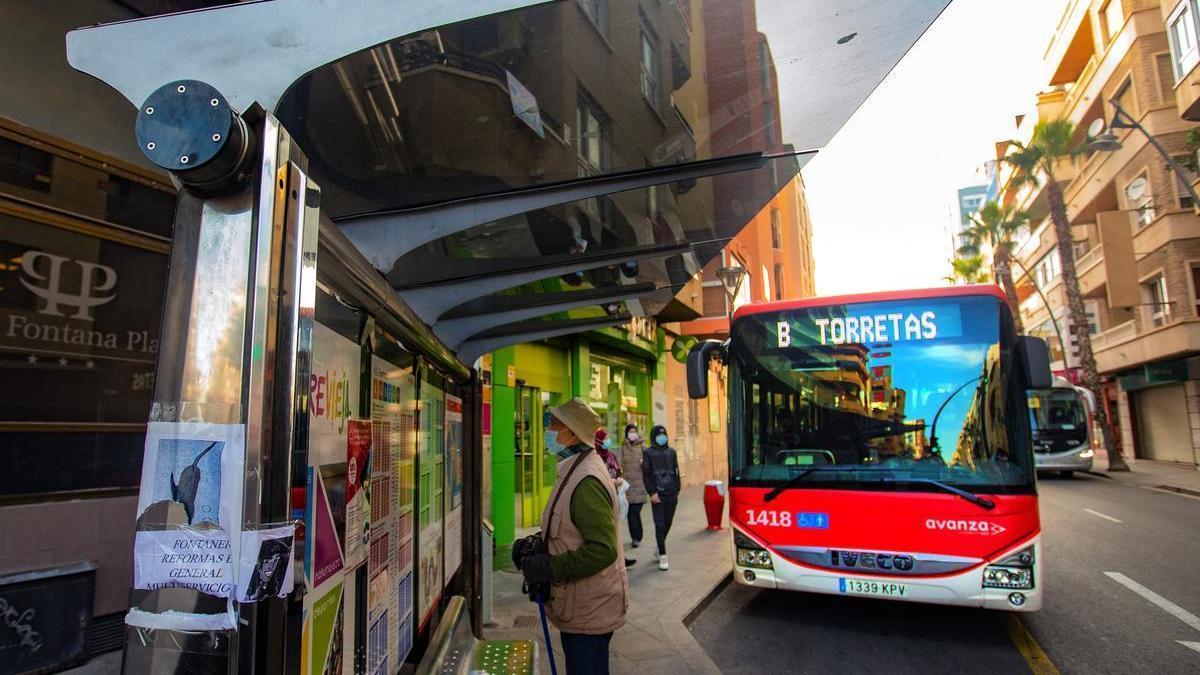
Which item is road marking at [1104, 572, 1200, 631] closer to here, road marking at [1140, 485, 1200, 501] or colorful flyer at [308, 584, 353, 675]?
colorful flyer at [308, 584, 353, 675]

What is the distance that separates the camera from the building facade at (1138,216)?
23.0m

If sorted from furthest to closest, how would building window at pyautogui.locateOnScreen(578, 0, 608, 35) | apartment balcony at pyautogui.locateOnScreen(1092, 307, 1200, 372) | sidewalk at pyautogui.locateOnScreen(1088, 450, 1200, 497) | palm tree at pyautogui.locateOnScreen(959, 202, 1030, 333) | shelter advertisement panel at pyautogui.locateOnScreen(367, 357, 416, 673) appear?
palm tree at pyautogui.locateOnScreen(959, 202, 1030, 333) < apartment balcony at pyautogui.locateOnScreen(1092, 307, 1200, 372) < sidewalk at pyautogui.locateOnScreen(1088, 450, 1200, 497) < building window at pyautogui.locateOnScreen(578, 0, 608, 35) < shelter advertisement panel at pyautogui.locateOnScreen(367, 357, 416, 673)

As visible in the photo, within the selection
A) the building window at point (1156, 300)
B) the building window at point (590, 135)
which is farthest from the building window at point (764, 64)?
the building window at point (1156, 300)

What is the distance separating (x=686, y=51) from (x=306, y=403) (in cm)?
256

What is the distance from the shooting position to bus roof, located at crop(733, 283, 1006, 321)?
18.2ft

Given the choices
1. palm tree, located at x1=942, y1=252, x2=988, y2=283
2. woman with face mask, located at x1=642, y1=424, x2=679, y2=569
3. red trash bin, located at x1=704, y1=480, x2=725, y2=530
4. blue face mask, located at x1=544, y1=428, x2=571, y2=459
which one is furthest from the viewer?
palm tree, located at x1=942, y1=252, x2=988, y2=283

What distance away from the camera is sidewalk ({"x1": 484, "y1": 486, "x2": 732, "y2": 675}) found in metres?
4.98

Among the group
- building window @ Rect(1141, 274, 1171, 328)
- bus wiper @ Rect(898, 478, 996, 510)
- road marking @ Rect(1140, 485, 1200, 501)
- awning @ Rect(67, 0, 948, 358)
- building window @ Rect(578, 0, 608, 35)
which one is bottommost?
road marking @ Rect(1140, 485, 1200, 501)

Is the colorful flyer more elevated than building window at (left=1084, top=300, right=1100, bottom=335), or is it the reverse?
building window at (left=1084, top=300, right=1100, bottom=335)

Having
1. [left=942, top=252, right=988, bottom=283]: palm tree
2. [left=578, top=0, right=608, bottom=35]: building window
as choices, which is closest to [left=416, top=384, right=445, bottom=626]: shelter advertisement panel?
[left=578, top=0, right=608, bottom=35]: building window

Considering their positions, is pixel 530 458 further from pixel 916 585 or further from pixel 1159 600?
pixel 1159 600

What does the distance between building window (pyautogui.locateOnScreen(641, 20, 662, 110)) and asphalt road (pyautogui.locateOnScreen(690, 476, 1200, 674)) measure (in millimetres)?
4135

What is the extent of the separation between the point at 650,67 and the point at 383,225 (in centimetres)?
158

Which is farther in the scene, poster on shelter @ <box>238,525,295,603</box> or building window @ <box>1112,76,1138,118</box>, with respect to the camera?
building window @ <box>1112,76,1138,118</box>
